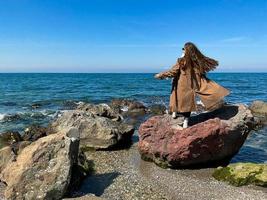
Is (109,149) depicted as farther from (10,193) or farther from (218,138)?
(10,193)

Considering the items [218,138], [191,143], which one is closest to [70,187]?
[191,143]

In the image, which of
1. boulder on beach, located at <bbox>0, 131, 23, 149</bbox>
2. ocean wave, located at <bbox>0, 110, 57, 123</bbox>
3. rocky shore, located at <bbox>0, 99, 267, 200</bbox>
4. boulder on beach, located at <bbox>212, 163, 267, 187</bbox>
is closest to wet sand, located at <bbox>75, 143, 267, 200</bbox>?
rocky shore, located at <bbox>0, 99, 267, 200</bbox>

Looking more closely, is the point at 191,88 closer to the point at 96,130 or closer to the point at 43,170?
the point at 96,130

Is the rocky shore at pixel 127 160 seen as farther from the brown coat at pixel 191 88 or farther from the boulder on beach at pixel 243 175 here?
the brown coat at pixel 191 88

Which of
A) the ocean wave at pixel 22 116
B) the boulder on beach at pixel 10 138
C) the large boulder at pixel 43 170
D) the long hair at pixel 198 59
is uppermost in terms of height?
the long hair at pixel 198 59

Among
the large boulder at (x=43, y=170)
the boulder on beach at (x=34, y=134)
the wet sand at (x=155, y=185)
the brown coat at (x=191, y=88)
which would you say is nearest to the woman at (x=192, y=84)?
the brown coat at (x=191, y=88)

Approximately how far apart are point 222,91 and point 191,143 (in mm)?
2045

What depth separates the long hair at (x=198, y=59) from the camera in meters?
11.8

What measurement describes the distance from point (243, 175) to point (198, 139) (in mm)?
1637

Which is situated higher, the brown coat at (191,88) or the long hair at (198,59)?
the long hair at (198,59)

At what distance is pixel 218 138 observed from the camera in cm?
1138

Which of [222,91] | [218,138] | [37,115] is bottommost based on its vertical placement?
[37,115]

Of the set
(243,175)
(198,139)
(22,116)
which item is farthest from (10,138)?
(243,175)

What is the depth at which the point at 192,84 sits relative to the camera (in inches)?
481
